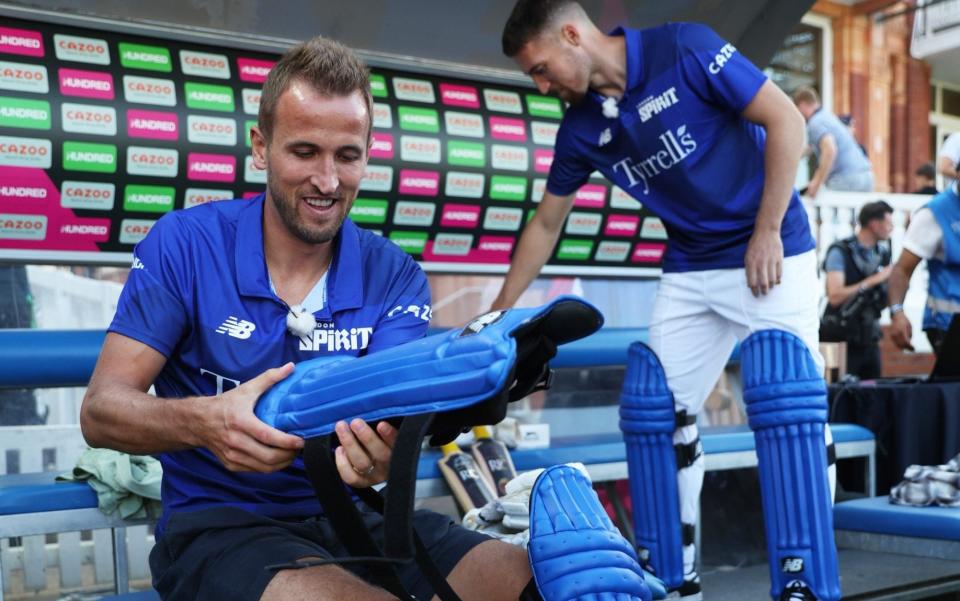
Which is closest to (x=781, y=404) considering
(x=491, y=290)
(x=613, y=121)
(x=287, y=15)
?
(x=613, y=121)

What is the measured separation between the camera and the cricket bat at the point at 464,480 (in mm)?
3076

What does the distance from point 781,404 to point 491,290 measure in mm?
1853

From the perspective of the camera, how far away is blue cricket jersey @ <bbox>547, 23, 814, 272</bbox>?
2799 millimetres

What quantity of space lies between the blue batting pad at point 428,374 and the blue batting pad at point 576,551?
0.98 ft

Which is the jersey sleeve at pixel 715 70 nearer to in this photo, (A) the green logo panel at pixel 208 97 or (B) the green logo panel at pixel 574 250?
(B) the green logo panel at pixel 574 250

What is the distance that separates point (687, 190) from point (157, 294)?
1651mm

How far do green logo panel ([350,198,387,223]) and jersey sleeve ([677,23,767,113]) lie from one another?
134 cm

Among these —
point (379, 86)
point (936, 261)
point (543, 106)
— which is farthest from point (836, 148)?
point (379, 86)

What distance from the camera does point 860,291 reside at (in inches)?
234

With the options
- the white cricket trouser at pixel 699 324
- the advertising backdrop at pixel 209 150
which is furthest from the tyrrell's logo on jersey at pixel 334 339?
the advertising backdrop at pixel 209 150

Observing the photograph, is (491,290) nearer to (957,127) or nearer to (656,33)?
(656,33)

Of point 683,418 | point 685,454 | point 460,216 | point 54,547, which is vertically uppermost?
point 460,216

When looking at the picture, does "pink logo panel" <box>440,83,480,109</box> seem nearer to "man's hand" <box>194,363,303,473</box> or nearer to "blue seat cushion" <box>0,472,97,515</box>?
"blue seat cushion" <box>0,472,97,515</box>

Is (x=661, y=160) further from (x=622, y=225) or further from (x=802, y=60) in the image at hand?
(x=802, y=60)
